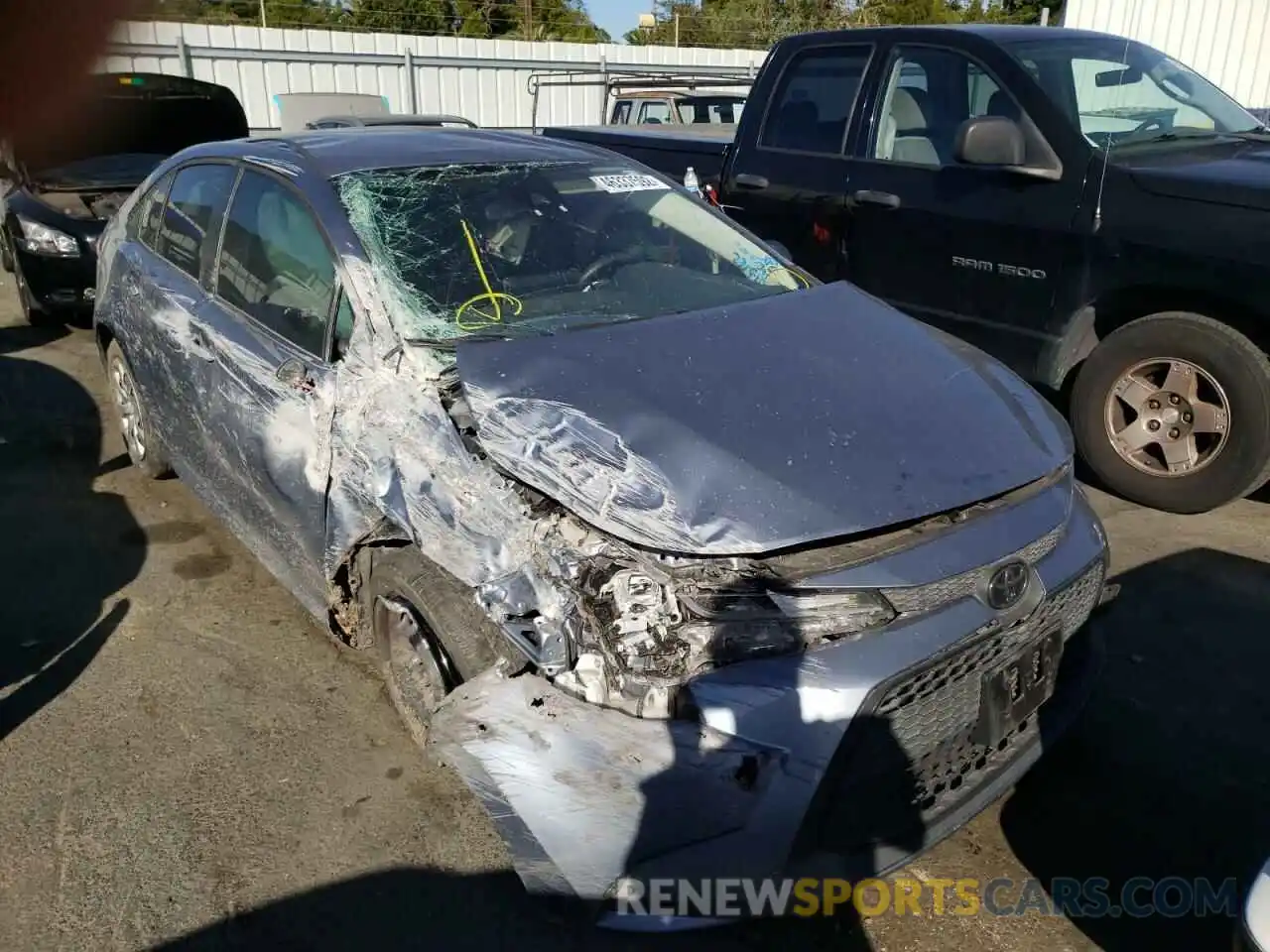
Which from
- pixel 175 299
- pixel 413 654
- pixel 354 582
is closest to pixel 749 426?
pixel 413 654

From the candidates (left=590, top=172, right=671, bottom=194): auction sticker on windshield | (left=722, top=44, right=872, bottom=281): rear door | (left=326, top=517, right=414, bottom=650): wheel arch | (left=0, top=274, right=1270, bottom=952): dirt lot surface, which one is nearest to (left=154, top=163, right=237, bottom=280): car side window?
(left=0, top=274, right=1270, bottom=952): dirt lot surface

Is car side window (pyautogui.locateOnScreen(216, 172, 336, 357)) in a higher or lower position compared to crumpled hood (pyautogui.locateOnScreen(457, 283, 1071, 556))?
higher

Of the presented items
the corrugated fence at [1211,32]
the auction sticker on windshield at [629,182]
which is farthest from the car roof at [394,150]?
the corrugated fence at [1211,32]

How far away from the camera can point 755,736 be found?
6.53ft

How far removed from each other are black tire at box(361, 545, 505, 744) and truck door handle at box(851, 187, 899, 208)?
11.2ft

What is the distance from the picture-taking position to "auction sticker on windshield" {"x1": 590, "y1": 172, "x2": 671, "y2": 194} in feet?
12.1

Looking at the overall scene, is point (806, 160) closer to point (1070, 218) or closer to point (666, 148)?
point (666, 148)

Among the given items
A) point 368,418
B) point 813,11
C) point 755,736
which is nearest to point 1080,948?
point 755,736

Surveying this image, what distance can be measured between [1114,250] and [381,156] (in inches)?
121

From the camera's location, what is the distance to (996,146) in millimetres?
4445

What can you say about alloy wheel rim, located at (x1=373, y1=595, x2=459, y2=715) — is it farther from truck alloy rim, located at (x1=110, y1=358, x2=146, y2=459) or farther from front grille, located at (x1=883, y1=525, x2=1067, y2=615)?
truck alloy rim, located at (x1=110, y1=358, x2=146, y2=459)

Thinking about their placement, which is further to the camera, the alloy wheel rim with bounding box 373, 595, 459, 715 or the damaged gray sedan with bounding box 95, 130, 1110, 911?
the alloy wheel rim with bounding box 373, 595, 459, 715

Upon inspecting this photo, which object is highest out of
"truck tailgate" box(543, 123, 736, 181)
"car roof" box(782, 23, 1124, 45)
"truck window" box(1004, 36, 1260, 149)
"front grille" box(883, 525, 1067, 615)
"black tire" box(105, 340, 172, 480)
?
"car roof" box(782, 23, 1124, 45)

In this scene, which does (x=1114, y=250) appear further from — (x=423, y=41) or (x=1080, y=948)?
(x=423, y=41)
